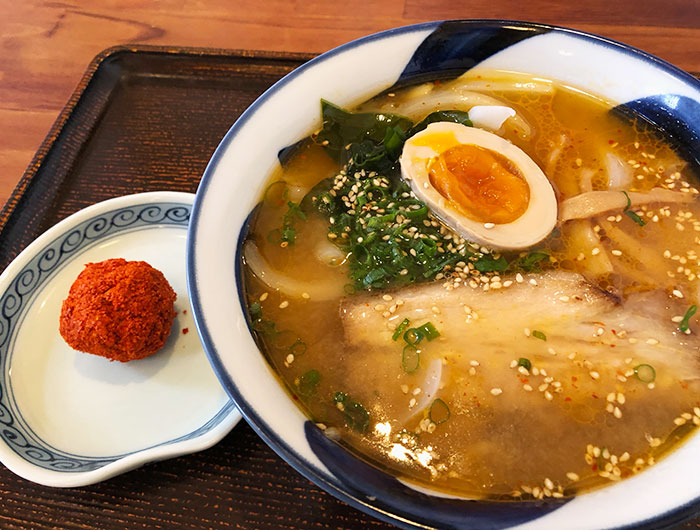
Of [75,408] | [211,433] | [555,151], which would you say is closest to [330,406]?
[211,433]

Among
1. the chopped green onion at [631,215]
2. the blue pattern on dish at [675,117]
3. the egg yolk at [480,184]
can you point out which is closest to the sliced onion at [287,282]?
the egg yolk at [480,184]

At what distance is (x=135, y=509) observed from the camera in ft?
4.74

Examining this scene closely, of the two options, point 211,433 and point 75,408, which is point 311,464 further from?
point 75,408

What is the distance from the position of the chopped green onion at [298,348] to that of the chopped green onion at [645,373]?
945 millimetres

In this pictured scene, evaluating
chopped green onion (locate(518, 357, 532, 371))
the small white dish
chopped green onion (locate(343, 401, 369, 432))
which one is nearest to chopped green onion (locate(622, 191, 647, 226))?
chopped green onion (locate(518, 357, 532, 371))

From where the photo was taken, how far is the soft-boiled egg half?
5.40 feet

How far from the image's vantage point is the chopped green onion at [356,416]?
4.51ft

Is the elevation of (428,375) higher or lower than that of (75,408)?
higher

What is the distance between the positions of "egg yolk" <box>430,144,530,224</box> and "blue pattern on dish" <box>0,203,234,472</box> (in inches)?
38.3

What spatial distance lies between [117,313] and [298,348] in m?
0.62

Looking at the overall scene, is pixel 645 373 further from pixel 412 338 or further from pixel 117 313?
pixel 117 313

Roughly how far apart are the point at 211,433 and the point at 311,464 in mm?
444

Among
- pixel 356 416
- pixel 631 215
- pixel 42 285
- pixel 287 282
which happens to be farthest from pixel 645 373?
pixel 42 285

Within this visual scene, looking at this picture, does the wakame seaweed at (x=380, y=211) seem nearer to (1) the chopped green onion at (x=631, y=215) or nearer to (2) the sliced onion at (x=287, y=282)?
(2) the sliced onion at (x=287, y=282)
